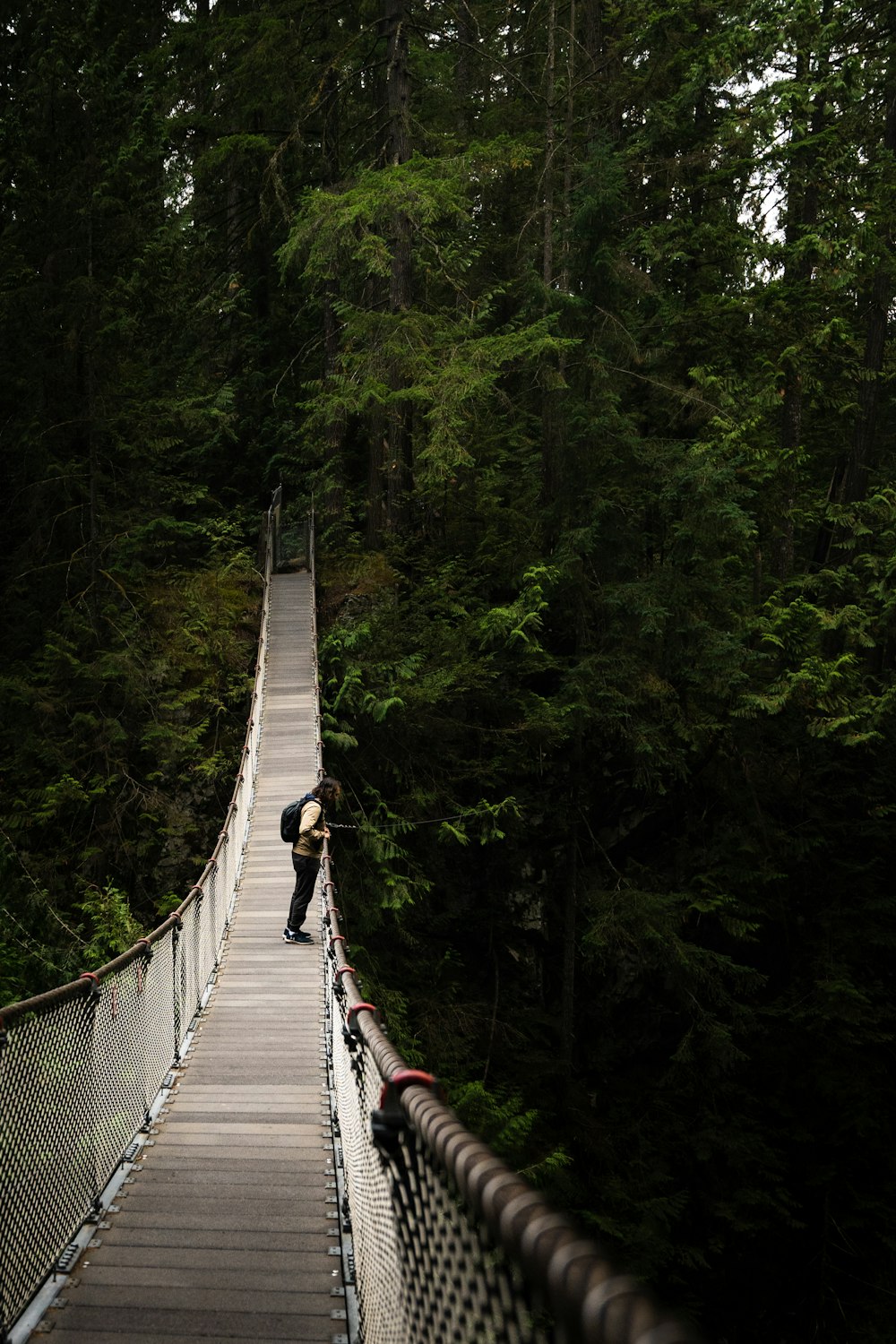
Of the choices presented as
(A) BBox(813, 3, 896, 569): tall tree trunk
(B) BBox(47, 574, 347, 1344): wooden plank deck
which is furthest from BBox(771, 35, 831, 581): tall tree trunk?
(B) BBox(47, 574, 347, 1344): wooden plank deck

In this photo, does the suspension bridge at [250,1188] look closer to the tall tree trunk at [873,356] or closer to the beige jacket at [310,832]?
the beige jacket at [310,832]

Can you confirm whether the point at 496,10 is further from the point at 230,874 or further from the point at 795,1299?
the point at 795,1299

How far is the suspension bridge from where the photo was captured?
141 cm

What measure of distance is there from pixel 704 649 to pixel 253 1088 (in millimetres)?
8449

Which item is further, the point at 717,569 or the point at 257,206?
the point at 257,206

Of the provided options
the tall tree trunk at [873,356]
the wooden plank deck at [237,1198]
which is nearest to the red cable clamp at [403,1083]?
the wooden plank deck at [237,1198]

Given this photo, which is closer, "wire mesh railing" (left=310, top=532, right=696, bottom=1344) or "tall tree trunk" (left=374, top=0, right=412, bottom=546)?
"wire mesh railing" (left=310, top=532, right=696, bottom=1344)

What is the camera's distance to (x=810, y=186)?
41.5ft

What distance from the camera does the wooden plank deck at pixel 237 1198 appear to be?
313cm

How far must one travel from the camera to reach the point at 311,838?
727 cm

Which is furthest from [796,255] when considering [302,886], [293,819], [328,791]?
[302,886]

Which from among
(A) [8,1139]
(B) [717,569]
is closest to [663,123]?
(B) [717,569]

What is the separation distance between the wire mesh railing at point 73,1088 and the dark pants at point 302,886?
4.85 ft

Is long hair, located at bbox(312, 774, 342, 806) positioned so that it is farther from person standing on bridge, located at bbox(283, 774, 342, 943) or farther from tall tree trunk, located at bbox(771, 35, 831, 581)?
tall tree trunk, located at bbox(771, 35, 831, 581)
